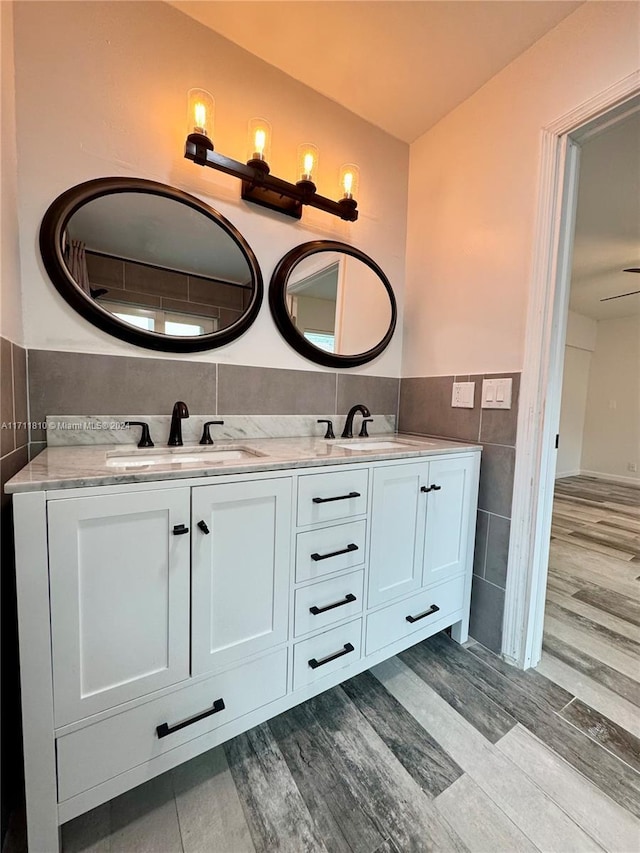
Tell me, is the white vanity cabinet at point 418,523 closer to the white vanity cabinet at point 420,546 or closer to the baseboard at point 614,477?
the white vanity cabinet at point 420,546

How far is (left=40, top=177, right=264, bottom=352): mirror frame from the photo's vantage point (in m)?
1.19

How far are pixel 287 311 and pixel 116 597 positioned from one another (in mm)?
1268

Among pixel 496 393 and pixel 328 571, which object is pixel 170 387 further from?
pixel 496 393

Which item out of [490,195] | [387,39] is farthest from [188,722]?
[387,39]

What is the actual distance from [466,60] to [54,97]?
5.32 ft

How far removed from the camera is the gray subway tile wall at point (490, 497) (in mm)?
1551

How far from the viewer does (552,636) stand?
5.68ft

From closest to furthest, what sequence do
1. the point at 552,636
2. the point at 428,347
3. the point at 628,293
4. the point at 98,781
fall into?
the point at 98,781 < the point at 552,636 < the point at 428,347 < the point at 628,293

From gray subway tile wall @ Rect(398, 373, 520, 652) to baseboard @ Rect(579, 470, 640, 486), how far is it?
5102 mm

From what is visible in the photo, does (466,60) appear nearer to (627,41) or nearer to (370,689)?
(627,41)

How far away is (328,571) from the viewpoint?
1.21 metres

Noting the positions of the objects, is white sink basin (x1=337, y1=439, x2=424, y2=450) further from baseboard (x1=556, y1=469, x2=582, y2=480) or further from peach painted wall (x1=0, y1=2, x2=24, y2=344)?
baseboard (x1=556, y1=469, x2=582, y2=480)

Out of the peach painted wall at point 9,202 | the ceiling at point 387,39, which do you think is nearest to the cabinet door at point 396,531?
the peach painted wall at point 9,202

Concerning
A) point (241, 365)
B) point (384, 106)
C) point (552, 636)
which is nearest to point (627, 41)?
point (384, 106)
